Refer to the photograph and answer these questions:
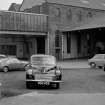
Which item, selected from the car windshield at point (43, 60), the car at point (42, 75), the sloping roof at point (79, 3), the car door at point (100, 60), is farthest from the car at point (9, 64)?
the sloping roof at point (79, 3)

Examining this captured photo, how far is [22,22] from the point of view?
131 feet

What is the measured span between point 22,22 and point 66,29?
6787 millimetres

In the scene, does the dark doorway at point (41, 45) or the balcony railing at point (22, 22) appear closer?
the balcony railing at point (22, 22)

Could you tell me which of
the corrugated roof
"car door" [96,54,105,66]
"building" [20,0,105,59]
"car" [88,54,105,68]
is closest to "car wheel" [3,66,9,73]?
"car" [88,54,105,68]

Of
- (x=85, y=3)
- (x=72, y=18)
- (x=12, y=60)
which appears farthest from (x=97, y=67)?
(x=85, y=3)

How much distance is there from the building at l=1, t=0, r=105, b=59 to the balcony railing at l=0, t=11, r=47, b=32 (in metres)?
0.16

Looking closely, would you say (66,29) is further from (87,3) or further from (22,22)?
(87,3)

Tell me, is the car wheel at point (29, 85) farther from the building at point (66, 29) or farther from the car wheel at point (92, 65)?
the building at point (66, 29)

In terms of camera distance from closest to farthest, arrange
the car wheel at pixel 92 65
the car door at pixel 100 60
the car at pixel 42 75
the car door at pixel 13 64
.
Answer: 1. the car at pixel 42 75
2. the car door at pixel 13 64
3. the car door at pixel 100 60
4. the car wheel at pixel 92 65

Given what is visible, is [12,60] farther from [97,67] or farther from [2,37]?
[2,37]

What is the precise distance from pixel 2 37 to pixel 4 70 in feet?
65.8

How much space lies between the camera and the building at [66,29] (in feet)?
140

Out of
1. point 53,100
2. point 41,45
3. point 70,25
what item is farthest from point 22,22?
point 53,100

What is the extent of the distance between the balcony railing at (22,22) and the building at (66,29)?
16 centimetres
